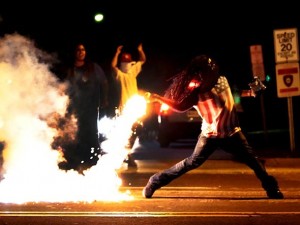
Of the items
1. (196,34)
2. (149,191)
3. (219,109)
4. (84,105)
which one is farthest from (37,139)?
(196,34)

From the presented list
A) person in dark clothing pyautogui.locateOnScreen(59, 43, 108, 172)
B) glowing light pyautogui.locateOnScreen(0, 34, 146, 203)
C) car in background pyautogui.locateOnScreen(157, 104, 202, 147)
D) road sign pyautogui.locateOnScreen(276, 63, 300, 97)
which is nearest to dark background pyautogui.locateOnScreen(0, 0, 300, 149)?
car in background pyautogui.locateOnScreen(157, 104, 202, 147)

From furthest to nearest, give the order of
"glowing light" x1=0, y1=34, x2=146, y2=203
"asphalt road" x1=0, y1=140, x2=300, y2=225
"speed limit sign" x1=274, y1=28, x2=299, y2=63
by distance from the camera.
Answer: "speed limit sign" x1=274, y1=28, x2=299, y2=63
"glowing light" x1=0, y1=34, x2=146, y2=203
"asphalt road" x1=0, y1=140, x2=300, y2=225

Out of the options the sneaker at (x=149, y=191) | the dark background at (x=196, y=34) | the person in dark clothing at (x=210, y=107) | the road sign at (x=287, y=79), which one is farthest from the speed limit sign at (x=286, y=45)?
the dark background at (x=196, y=34)

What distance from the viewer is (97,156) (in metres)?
13.0

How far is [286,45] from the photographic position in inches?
599

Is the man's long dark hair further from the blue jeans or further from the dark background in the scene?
the dark background

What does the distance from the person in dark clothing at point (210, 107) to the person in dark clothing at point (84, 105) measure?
11.9ft

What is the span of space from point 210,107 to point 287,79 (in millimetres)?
6986

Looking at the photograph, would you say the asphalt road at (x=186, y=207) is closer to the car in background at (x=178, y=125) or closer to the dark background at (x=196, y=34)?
the car in background at (x=178, y=125)

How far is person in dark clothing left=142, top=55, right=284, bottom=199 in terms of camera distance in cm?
876

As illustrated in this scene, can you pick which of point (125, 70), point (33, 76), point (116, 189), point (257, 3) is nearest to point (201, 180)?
point (116, 189)

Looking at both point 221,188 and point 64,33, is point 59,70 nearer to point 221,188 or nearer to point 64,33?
point 221,188

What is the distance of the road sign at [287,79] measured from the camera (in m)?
15.3

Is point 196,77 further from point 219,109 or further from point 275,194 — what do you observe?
point 275,194
